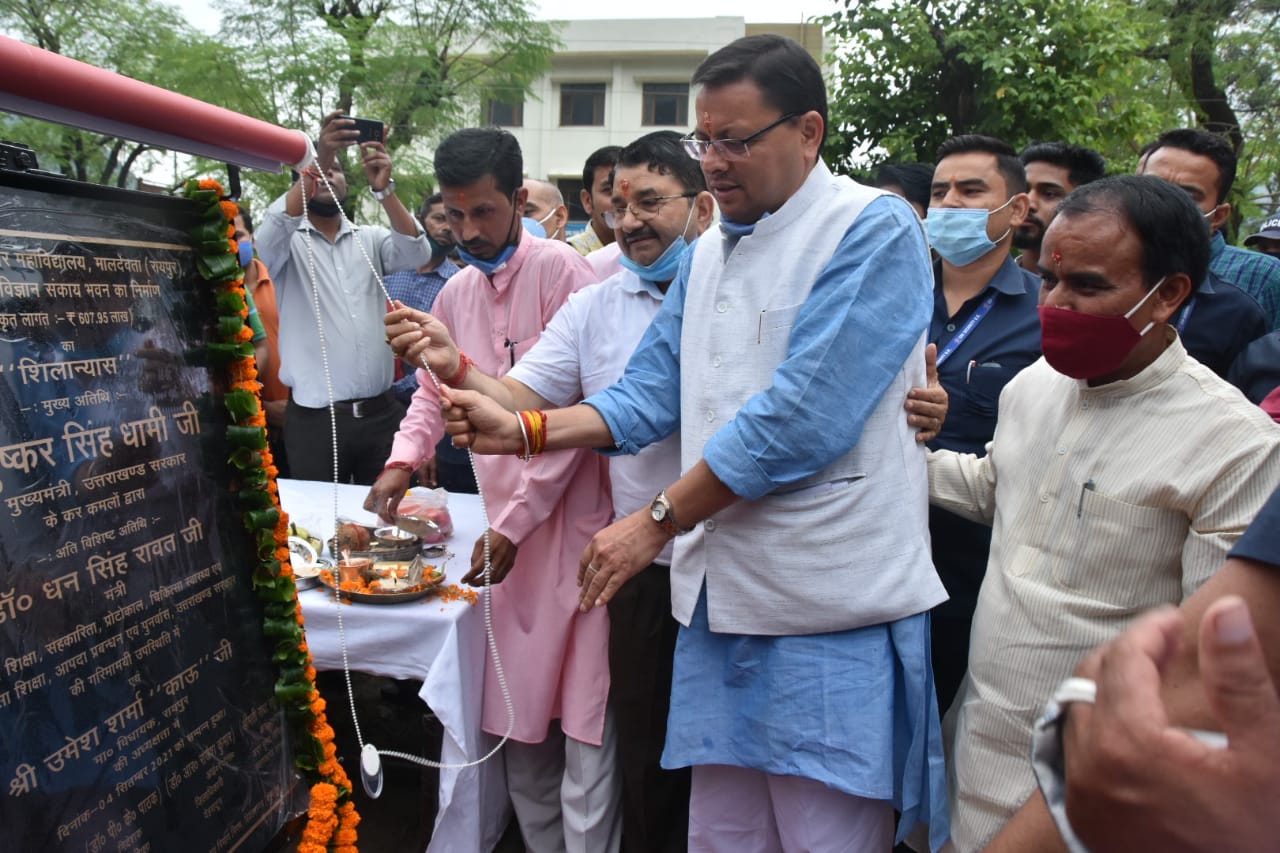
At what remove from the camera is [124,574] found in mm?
1389

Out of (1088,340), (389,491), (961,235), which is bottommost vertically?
(389,491)

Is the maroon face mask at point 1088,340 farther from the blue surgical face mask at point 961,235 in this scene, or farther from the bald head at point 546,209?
the bald head at point 546,209

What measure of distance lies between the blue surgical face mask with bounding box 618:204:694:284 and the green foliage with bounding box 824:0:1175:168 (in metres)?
5.84

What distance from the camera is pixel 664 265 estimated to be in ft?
8.26

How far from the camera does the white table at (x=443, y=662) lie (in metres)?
2.41

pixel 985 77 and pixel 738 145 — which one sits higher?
pixel 985 77

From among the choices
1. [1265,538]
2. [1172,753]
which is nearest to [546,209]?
[1265,538]

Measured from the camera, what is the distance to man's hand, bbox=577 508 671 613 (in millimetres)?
1845

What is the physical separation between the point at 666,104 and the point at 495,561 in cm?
2491

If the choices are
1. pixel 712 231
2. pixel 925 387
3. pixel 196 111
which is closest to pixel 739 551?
pixel 925 387

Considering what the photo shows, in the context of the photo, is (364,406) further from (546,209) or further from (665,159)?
(665,159)

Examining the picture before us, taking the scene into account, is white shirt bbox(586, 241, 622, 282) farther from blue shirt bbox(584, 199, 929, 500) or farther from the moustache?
blue shirt bbox(584, 199, 929, 500)

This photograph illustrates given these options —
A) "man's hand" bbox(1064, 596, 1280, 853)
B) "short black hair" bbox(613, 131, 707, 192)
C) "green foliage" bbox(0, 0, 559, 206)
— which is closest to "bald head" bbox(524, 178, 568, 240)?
"short black hair" bbox(613, 131, 707, 192)

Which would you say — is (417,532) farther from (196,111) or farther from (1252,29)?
(1252,29)
